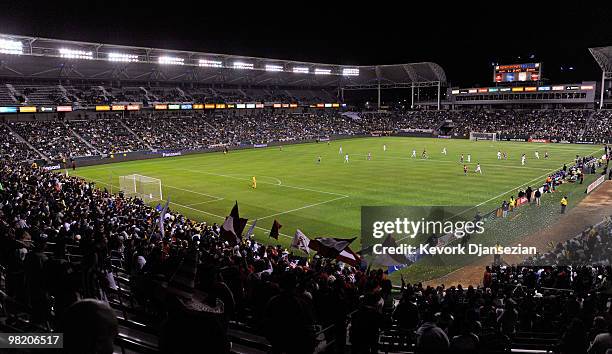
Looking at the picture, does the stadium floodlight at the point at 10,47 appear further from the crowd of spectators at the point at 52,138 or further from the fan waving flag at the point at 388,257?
the fan waving flag at the point at 388,257

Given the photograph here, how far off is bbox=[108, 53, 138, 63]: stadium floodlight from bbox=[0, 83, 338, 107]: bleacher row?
6979 mm

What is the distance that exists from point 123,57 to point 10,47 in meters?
14.8

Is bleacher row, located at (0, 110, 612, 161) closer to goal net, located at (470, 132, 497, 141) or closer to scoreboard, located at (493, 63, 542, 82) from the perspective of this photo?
goal net, located at (470, 132, 497, 141)

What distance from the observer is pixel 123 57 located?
212 feet

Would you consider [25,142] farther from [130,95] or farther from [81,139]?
[130,95]

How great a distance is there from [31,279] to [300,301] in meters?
3.88

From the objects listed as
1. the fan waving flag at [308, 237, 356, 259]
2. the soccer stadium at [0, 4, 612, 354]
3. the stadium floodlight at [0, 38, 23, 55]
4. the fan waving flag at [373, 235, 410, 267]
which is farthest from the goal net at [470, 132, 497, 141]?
the fan waving flag at [308, 237, 356, 259]

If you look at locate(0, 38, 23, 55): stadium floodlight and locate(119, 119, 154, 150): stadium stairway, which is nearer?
locate(0, 38, 23, 55): stadium floodlight

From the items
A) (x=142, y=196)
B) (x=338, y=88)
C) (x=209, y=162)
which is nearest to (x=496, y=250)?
(x=142, y=196)

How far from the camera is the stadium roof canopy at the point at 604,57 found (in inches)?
2945

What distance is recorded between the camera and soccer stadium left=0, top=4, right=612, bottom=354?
543 cm

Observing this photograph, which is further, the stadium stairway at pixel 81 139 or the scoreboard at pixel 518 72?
the scoreboard at pixel 518 72

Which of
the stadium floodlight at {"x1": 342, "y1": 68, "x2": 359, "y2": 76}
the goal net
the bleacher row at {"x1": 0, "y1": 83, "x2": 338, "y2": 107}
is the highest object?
the stadium floodlight at {"x1": 342, "y1": 68, "x2": 359, "y2": 76}

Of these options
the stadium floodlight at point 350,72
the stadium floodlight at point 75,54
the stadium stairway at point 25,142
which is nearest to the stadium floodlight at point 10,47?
the stadium floodlight at point 75,54
